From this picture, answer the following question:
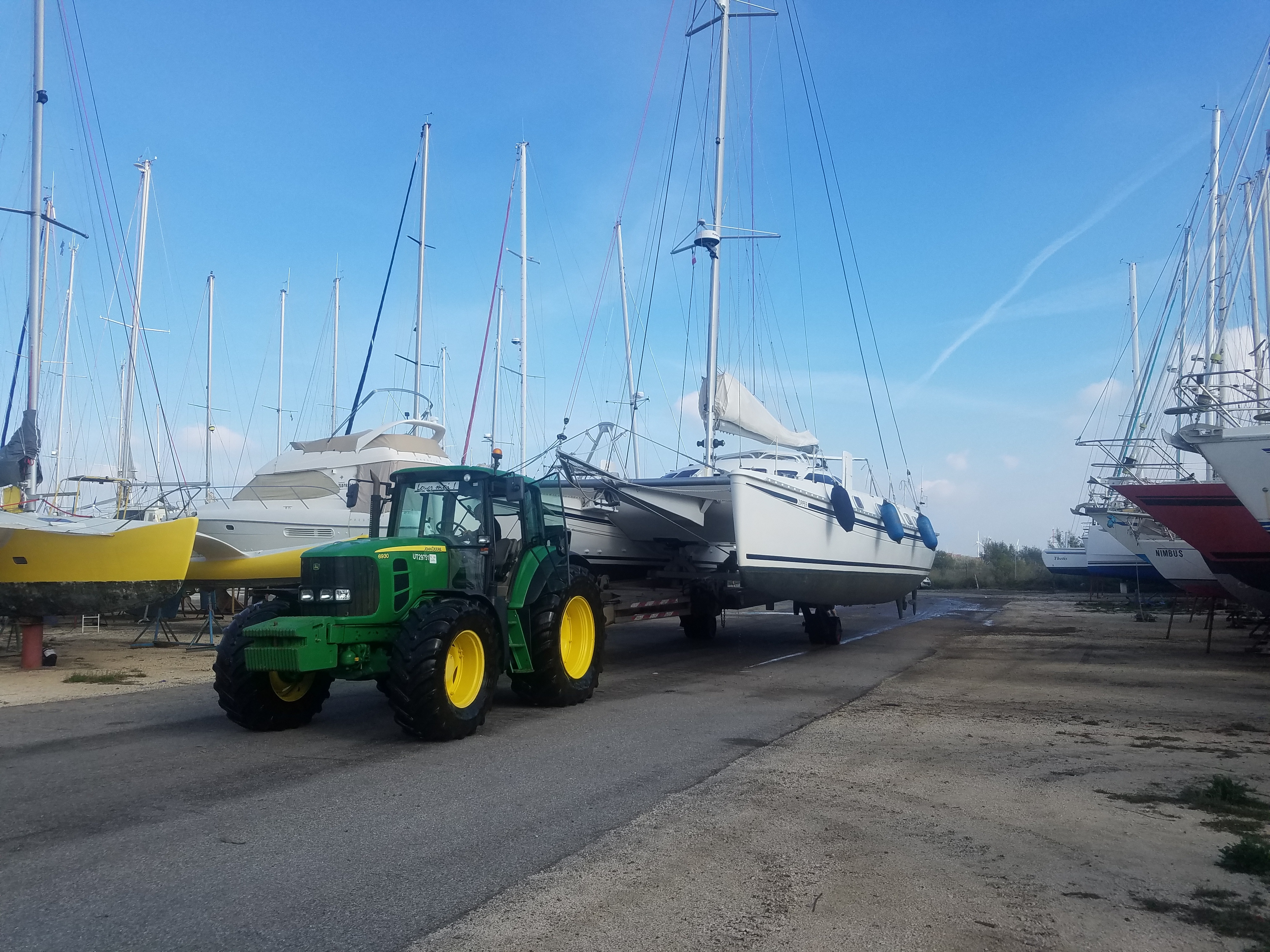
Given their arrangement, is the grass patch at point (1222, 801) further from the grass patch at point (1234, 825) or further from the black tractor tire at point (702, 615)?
the black tractor tire at point (702, 615)

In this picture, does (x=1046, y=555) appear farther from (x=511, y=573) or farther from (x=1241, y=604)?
(x=511, y=573)

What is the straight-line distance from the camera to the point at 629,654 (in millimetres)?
14109

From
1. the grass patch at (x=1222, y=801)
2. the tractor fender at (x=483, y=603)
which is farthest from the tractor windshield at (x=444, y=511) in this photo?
the grass patch at (x=1222, y=801)

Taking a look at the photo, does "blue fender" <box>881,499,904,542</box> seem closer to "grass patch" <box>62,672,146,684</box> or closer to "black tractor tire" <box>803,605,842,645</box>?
"black tractor tire" <box>803,605,842,645</box>

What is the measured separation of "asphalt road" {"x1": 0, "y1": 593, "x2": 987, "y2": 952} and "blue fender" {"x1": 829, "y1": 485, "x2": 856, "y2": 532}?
5036mm

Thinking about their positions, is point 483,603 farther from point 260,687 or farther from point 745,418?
point 745,418

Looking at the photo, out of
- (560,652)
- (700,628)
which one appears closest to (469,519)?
(560,652)

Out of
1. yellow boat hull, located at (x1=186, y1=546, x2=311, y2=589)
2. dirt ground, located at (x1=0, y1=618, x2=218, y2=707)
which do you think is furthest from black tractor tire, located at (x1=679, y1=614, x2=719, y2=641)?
dirt ground, located at (x1=0, y1=618, x2=218, y2=707)

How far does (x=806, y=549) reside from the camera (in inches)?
528

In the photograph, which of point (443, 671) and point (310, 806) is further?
point (443, 671)

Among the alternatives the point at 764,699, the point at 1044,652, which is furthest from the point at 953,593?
the point at 764,699

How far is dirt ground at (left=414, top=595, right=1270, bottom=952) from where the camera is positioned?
347 centimetres

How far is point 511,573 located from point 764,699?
309cm

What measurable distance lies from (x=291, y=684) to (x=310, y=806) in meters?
2.51
